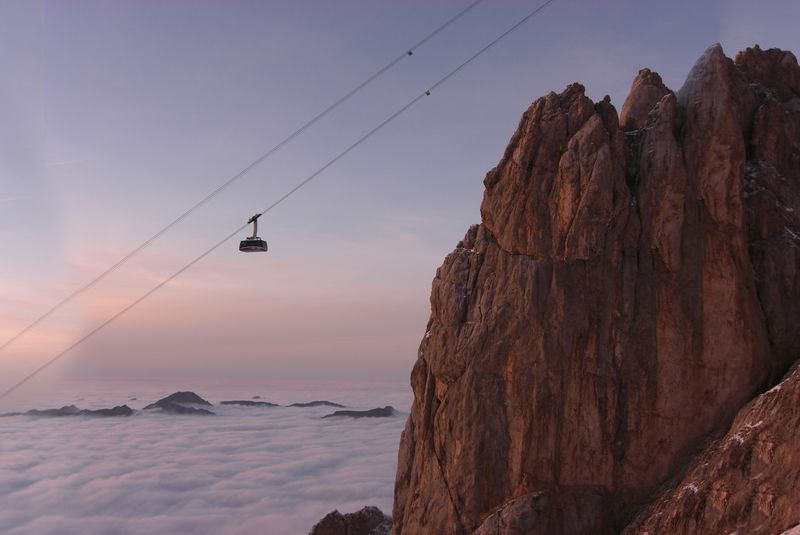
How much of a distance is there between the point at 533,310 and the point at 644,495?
29.4 ft

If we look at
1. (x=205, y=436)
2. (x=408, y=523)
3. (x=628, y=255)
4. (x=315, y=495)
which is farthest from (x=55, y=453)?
(x=628, y=255)

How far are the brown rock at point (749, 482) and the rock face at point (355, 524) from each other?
32.3m

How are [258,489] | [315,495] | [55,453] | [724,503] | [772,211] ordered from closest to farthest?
[724,503] < [772,211] < [315,495] < [258,489] < [55,453]

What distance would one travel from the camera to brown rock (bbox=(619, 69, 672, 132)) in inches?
1449

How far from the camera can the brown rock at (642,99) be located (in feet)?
121

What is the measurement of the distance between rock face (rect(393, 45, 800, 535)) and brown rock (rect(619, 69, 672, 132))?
144cm

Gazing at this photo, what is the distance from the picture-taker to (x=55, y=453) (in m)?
159

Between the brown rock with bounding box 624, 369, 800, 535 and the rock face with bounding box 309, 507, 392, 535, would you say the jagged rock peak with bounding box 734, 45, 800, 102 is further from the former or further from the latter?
the rock face with bounding box 309, 507, 392, 535

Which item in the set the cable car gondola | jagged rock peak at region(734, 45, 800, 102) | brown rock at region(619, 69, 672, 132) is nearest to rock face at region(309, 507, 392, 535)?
the cable car gondola

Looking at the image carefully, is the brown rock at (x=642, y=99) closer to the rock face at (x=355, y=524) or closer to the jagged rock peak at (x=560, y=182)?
the jagged rock peak at (x=560, y=182)

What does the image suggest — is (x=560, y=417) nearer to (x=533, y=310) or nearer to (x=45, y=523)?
(x=533, y=310)

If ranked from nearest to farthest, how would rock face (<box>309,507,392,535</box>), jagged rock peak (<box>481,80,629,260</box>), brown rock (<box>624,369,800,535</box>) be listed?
brown rock (<box>624,369,800,535</box>), jagged rock peak (<box>481,80,629,260</box>), rock face (<box>309,507,392,535</box>)

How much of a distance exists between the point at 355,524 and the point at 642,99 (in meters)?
39.1

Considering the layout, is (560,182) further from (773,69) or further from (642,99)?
(773,69)
